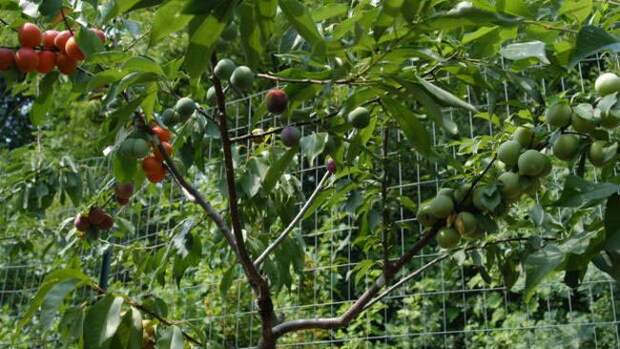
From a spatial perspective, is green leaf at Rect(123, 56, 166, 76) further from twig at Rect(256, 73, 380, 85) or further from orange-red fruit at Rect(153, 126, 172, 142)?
orange-red fruit at Rect(153, 126, 172, 142)

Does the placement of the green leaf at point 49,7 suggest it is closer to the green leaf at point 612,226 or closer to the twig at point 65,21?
the twig at point 65,21

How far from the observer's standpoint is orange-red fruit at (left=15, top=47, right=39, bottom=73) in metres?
1.15

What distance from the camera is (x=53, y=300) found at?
1005 mm

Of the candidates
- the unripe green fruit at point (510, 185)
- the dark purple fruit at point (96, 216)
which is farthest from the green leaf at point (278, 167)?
the dark purple fruit at point (96, 216)

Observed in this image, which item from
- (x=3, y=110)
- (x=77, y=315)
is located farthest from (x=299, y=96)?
(x=3, y=110)

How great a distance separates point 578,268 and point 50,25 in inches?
35.9

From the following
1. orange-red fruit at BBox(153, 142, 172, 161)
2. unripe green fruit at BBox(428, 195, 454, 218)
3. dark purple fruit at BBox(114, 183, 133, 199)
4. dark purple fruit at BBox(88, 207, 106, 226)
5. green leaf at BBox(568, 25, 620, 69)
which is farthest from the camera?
dark purple fruit at BBox(88, 207, 106, 226)

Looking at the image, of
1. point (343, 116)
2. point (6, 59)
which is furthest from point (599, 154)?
point (6, 59)

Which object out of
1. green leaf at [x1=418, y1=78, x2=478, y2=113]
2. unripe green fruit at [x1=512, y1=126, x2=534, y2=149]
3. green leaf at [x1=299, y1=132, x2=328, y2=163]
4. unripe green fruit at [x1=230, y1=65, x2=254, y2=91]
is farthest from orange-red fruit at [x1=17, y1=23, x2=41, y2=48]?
unripe green fruit at [x1=512, y1=126, x2=534, y2=149]

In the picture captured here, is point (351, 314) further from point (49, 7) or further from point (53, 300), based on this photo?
point (49, 7)

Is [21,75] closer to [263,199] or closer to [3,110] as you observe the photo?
[263,199]

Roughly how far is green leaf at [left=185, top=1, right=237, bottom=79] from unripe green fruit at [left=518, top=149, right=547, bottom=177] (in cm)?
51

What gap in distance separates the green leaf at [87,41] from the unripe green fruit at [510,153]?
24.1 inches

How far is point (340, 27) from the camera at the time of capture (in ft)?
2.91
